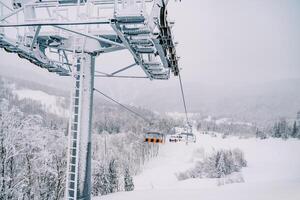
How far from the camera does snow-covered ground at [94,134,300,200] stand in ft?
56.0

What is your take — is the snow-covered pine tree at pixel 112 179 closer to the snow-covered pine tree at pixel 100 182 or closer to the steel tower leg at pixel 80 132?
the snow-covered pine tree at pixel 100 182

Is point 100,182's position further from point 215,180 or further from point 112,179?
point 215,180

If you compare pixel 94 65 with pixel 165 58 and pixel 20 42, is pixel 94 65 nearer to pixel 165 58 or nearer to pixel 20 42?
pixel 20 42

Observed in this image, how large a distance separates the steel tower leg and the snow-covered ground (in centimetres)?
753

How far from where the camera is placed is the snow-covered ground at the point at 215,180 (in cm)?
1708

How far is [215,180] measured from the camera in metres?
85.0

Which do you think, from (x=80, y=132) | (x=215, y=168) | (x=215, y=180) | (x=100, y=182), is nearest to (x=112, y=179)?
(x=100, y=182)

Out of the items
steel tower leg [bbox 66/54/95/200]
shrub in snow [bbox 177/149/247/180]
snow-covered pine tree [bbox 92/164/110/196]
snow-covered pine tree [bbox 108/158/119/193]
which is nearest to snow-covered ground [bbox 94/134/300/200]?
shrub in snow [bbox 177/149/247/180]

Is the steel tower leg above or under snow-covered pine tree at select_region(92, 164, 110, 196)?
above

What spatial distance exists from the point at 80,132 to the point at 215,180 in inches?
3174

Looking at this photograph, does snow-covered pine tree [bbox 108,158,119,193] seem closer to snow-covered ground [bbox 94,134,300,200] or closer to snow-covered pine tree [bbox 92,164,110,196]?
snow-covered pine tree [bbox 92,164,110,196]

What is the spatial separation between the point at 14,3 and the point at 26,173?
22.2 metres

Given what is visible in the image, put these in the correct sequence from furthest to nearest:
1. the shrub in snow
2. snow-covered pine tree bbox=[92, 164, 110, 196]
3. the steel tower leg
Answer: the shrub in snow, snow-covered pine tree bbox=[92, 164, 110, 196], the steel tower leg

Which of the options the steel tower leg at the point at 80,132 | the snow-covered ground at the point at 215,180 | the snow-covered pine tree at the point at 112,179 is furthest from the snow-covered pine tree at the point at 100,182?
the steel tower leg at the point at 80,132
